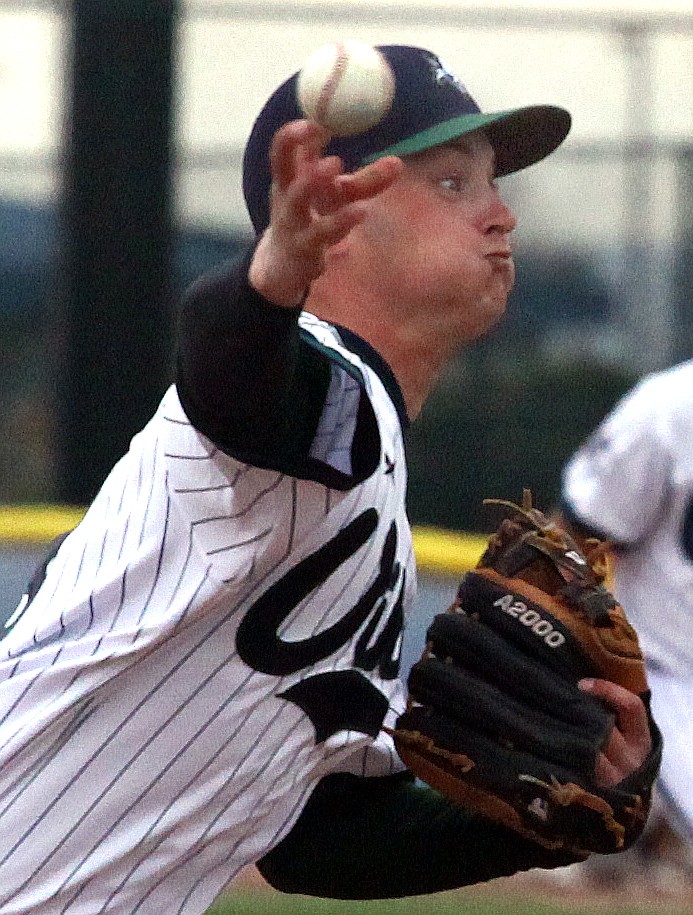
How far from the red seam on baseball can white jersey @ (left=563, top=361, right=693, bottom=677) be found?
2768mm

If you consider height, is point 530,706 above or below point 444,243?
below

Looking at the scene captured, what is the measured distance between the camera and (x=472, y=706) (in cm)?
219

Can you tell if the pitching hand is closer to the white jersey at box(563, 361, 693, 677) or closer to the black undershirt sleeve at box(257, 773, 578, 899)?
the black undershirt sleeve at box(257, 773, 578, 899)

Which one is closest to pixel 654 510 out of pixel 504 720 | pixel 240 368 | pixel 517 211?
pixel 504 720

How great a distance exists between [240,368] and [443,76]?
28.0 inches

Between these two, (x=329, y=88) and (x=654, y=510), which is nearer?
(x=329, y=88)

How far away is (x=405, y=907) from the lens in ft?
17.5

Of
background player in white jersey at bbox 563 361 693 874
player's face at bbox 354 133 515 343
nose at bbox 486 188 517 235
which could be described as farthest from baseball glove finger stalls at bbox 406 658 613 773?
background player in white jersey at bbox 563 361 693 874

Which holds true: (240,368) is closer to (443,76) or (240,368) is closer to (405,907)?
(443,76)

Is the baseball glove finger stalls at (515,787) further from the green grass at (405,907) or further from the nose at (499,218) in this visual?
the green grass at (405,907)

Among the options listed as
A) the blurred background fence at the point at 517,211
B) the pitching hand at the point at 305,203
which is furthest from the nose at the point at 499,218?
the blurred background fence at the point at 517,211

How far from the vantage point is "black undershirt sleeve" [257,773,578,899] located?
91.1 inches

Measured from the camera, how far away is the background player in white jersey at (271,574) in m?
1.76

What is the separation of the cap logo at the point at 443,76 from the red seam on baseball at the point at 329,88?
597mm
